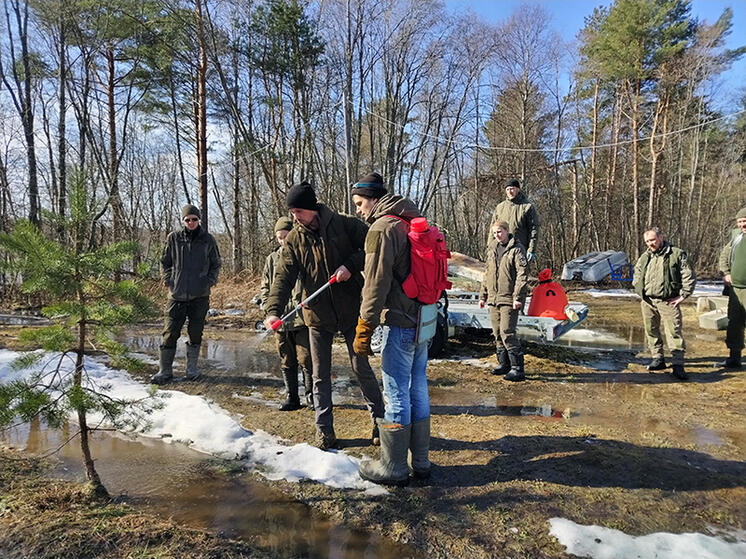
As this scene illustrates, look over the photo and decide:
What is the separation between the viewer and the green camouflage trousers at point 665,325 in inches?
214

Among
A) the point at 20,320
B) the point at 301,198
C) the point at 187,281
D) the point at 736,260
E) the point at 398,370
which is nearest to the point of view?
the point at 398,370

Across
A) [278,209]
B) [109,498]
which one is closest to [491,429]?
[109,498]

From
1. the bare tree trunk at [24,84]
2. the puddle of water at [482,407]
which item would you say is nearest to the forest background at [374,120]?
the bare tree trunk at [24,84]

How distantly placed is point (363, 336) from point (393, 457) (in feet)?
2.61

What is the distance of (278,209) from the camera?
1675 cm

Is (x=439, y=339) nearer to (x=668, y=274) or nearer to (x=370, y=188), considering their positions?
(x=668, y=274)

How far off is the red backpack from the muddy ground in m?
1.23

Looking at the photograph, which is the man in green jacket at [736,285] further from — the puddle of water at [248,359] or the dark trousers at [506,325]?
the puddle of water at [248,359]

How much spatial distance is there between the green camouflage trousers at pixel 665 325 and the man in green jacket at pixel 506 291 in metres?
1.75

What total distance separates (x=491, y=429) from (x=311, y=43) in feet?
53.7

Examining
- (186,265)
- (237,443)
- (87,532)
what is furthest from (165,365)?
(87,532)

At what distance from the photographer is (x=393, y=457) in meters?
2.99

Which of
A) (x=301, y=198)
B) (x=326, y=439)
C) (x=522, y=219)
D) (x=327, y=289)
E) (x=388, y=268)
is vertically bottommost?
(x=326, y=439)

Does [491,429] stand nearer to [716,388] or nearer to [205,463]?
[205,463]
